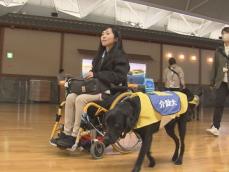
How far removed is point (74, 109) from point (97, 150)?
1.67 ft

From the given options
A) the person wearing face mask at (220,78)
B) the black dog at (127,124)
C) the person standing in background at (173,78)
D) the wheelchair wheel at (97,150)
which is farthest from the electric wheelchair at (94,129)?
the person standing in background at (173,78)

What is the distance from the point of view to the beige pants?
376cm

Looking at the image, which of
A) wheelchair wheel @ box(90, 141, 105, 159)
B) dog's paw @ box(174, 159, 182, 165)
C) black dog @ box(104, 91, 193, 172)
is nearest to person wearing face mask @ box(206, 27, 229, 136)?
dog's paw @ box(174, 159, 182, 165)

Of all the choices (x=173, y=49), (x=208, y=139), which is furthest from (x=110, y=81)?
(x=173, y=49)

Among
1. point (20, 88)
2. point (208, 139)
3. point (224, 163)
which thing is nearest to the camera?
point (224, 163)

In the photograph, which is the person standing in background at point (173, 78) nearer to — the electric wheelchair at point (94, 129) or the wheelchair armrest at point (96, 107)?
the electric wheelchair at point (94, 129)

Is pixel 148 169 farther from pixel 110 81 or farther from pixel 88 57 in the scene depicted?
pixel 88 57

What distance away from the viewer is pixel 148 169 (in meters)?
3.31

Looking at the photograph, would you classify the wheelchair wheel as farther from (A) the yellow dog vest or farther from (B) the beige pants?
(A) the yellow dog vest

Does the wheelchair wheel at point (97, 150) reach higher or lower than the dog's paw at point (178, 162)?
higher

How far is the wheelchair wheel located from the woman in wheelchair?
0.70ft

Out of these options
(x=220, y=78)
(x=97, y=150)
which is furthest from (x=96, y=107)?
(x=220, y=78)

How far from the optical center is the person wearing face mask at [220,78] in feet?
19.5

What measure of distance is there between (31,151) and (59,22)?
454 inches
